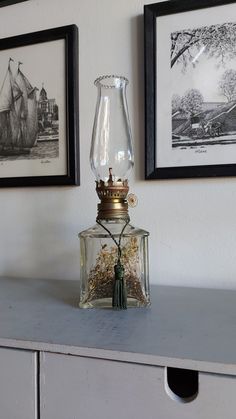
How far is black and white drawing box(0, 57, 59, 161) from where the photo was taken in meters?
0.98

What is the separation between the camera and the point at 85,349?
47cm

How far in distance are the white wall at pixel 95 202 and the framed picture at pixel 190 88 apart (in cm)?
4

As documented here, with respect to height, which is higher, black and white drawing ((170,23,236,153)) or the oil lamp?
black and white drawing ((170,23,236,153))

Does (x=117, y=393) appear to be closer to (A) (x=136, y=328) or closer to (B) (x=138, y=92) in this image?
(A) (x=136, y=328)

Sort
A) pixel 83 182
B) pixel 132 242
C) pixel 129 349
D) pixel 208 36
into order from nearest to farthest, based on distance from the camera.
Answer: pixel 129 349
pixel 132 242
pixel 208 36
pixel 83 182

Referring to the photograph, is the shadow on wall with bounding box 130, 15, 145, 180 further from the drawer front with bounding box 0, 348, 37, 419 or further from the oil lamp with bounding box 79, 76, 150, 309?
the drawer front with bounding box 0, 348, 37, 419

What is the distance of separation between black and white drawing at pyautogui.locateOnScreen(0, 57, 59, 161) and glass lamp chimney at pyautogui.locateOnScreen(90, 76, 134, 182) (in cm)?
23

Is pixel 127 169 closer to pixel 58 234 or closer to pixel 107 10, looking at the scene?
pixel 58 234

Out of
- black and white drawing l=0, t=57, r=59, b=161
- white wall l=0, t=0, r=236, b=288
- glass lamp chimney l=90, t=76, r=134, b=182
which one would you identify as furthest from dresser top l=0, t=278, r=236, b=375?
black and white drawing l=0, t=57, r=59, b=161

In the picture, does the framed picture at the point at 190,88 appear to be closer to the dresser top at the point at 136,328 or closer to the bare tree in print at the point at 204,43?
the bare tree in print at the point at 204,43

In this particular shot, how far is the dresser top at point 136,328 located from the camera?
452 millimetres

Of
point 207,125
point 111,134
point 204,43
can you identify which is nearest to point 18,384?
point 111,134

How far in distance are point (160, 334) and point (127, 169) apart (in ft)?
1.28

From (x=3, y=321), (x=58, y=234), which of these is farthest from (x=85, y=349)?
(x=58, y=234)
